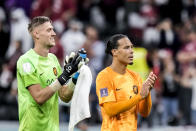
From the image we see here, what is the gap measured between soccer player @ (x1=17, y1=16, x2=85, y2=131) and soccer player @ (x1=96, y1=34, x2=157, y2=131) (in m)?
0.47

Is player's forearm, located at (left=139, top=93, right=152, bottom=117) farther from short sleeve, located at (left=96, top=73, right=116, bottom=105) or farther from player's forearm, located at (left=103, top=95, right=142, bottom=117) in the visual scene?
short sleeve, located at (left=96, top=73, right=116, bottom=105)

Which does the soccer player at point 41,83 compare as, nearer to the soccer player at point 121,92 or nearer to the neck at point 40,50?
the neck at point 40,50

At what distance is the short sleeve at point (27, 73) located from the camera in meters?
8.25

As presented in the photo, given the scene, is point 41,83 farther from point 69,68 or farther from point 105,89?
point 105,89

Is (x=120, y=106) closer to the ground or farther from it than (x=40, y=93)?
closer to the ground

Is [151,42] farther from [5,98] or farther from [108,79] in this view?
[108,79]

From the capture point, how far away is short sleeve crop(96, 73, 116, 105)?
8422mm

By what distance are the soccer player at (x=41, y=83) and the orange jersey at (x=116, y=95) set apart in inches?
16.6

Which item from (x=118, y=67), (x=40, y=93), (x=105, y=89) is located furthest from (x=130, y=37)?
(x=40, y=93)

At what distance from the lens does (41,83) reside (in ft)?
27.5

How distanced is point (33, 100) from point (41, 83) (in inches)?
9.5

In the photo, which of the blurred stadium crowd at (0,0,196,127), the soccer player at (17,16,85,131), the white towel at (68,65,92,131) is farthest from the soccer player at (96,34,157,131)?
the blurred stadium crowd at (0,0,196,127)

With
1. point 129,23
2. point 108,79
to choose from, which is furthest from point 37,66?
point 129,23

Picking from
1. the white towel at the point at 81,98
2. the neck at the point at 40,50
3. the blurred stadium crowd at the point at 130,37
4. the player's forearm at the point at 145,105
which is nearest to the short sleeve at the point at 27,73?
the neck at the point at 40,50
